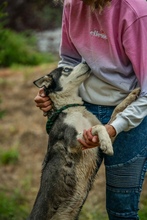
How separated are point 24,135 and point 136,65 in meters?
5.38

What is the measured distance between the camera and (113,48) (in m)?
3.69

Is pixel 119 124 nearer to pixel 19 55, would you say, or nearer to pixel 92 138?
pixel 92 138

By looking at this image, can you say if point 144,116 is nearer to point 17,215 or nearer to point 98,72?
point 98,72

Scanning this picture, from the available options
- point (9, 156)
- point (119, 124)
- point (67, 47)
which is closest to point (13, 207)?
point (9, 156)

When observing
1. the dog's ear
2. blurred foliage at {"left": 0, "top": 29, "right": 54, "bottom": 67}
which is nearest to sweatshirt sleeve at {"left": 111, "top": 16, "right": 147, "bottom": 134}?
the dog's ear

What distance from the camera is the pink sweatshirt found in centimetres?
360

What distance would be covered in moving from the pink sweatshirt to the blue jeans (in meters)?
0.18

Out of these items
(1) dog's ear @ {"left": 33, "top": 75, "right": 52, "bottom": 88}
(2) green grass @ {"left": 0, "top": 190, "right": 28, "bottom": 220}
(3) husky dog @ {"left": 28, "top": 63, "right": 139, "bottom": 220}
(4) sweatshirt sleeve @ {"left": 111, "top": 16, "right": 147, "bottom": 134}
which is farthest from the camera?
(2) green grass @ {"left": 0, "top": 190, "right": 28, "bottom": 220}

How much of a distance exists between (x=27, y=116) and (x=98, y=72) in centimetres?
562

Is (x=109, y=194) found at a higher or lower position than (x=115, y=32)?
lower

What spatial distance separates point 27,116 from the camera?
937 centimetres

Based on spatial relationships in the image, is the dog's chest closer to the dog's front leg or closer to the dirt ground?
the dog's front leg

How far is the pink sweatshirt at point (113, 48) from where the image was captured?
3596 millimetres

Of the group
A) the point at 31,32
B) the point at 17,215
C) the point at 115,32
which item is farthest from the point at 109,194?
the point at 31,32
